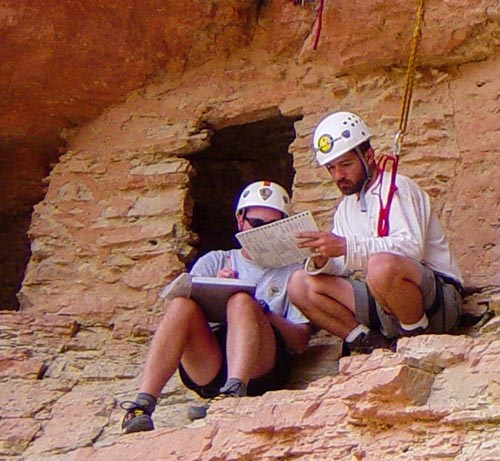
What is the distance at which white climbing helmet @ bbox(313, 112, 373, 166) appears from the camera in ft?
16.3

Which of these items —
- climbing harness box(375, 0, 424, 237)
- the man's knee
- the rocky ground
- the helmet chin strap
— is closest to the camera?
the rocky ground

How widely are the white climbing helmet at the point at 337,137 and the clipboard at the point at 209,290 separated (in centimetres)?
60

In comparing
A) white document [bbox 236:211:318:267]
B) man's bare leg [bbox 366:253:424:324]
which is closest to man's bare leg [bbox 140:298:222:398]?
white document [bbox 236:211:318:267]

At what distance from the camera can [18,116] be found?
21.8 ft

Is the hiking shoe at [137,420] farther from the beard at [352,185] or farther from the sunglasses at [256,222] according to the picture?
the beard at [352,185]

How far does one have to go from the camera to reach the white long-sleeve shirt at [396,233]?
458 centimetres

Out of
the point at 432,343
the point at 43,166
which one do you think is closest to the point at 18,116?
the point at 43,166

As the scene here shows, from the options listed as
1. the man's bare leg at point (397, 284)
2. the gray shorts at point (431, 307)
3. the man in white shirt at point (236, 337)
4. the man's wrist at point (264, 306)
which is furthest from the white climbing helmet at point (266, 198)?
the man's bare leg at point (397, 284)

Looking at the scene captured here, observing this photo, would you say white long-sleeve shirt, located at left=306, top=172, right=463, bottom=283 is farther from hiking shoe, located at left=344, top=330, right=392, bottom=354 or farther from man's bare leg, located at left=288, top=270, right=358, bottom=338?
hiking shoe, located at left=344, top=330, right=392, bottom=354

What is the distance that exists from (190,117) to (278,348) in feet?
5.81

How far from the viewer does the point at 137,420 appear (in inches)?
179

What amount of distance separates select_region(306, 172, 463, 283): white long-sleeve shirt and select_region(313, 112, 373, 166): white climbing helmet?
0.18 metres

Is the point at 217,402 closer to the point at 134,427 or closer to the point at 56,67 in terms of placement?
the point at 134,427

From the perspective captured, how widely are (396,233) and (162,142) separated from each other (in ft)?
6.43
